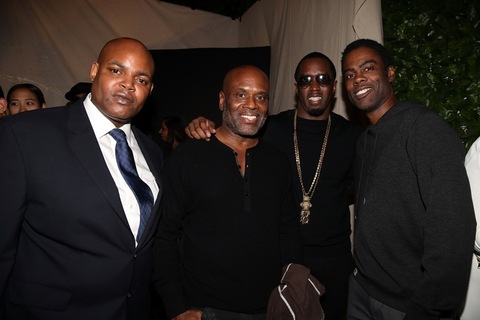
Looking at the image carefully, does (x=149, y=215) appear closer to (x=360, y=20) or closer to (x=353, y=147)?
(x=353, y=147)

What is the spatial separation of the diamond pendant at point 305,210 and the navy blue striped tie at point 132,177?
1.22 meters

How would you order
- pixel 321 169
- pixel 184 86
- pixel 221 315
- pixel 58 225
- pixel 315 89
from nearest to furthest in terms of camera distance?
pixel 58 225 < pixel 221 315 < pixel 321 169 < pixel 315 89 < pixel 184 86

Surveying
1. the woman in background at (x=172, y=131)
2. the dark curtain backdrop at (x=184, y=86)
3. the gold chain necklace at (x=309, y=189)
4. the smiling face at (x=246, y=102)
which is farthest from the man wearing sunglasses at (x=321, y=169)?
the dark curtain backdrop at (x=184, y=86)

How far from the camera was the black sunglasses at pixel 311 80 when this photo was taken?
108 inches

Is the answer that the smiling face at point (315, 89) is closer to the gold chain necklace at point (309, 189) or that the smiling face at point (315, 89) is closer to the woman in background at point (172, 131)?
the gold chain necklace at point (309, 189)

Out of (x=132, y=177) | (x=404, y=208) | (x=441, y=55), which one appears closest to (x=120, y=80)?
(x=132, y=177)

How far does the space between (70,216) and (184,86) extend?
3948 mm

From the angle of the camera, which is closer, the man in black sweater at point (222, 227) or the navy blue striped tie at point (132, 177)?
the navy blue striped tie at point (132, 177)

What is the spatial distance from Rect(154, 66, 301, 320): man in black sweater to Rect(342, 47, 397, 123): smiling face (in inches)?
25.3

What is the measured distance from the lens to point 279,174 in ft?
7.46

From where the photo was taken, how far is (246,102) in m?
2.24

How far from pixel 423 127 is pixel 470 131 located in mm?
750

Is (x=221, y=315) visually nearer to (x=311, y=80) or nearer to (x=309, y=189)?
(x=309, y=189)

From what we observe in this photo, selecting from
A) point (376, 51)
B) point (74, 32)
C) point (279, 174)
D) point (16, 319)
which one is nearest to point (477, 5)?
point (376, 51)
